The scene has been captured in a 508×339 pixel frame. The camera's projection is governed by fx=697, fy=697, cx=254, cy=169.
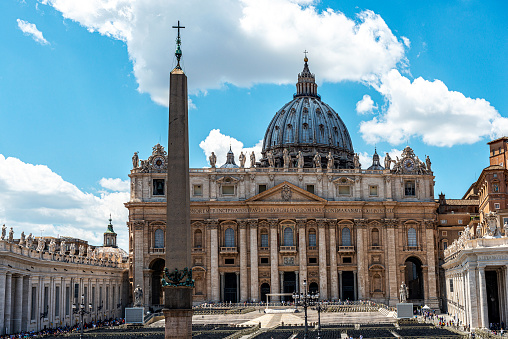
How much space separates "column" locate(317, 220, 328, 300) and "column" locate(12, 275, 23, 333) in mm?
45396

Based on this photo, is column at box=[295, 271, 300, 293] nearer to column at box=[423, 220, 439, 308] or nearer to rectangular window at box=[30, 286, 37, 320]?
column at box=[423, 220, 439, 308]

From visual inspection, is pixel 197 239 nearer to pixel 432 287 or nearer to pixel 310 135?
pixel 432 287

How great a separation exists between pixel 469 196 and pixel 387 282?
28.8 m

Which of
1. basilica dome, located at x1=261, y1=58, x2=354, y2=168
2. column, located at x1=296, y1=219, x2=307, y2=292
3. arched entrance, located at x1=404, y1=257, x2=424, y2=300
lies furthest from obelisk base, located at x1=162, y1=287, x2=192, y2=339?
basilica dome, located at x1=261, y1=58, x2=354, y2=168

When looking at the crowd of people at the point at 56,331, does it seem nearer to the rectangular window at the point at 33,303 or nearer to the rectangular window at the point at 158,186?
the rectangular window at the point at 33,303

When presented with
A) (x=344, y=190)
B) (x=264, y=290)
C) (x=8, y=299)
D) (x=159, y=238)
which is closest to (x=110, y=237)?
(x=159, y=238)

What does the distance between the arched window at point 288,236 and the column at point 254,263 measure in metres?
4.08

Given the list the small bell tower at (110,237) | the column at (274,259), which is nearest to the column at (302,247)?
the column at (274,259)

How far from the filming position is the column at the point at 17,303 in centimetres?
5631

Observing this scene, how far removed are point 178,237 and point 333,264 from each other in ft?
227

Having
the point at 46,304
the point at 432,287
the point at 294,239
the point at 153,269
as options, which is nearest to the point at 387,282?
the point at 432,287

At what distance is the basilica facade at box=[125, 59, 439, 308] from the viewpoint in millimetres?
92625

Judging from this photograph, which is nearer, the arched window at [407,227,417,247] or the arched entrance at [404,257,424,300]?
the arched window at [407,227,417,247]

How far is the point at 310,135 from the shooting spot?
4990 inches
